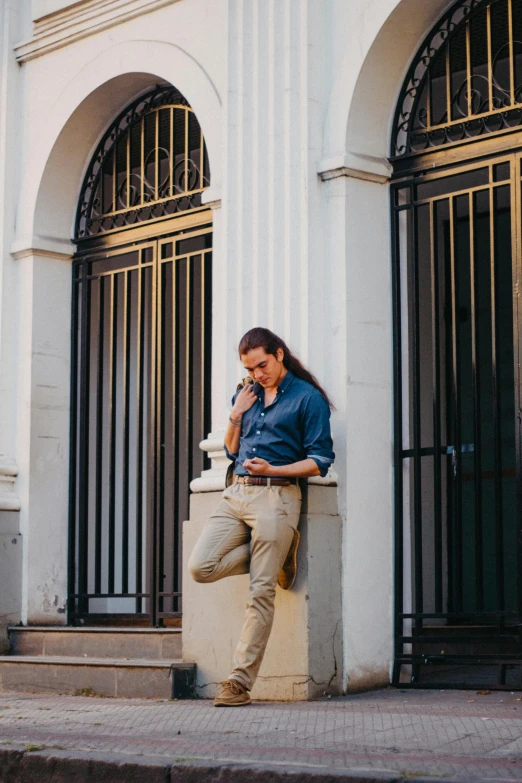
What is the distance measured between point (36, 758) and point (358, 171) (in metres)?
4.04

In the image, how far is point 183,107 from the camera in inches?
Result: 367

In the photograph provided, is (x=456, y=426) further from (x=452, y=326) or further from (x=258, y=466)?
(x=258, y=466)

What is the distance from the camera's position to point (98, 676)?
7.90 meters

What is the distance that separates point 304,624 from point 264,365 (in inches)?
57.3

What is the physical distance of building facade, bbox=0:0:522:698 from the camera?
24.4 ft

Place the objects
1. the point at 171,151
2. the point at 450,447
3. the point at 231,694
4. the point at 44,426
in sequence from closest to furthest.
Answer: the point at 231,694 → the point at 450,447 → the point at 171,151 → the point at 44,426

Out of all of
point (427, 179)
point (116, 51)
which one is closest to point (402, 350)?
point (427, 179)

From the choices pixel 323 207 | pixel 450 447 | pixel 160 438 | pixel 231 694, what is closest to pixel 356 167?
pixel 323 207

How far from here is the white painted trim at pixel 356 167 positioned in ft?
25.4

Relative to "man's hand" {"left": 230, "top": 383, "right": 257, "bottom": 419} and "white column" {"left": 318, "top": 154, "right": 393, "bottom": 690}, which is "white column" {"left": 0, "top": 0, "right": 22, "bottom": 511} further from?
"white column" {"left": 318, "top": 154, "right": 393, "bottom": 690}

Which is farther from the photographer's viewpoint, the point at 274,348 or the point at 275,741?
the point at 274,348

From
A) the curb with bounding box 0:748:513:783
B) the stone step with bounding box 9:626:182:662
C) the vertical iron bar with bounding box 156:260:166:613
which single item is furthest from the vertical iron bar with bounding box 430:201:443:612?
the curb with bounding box 0:748:513:783

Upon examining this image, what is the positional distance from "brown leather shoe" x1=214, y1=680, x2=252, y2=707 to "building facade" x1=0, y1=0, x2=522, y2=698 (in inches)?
17.6

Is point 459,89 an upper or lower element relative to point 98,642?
upper
